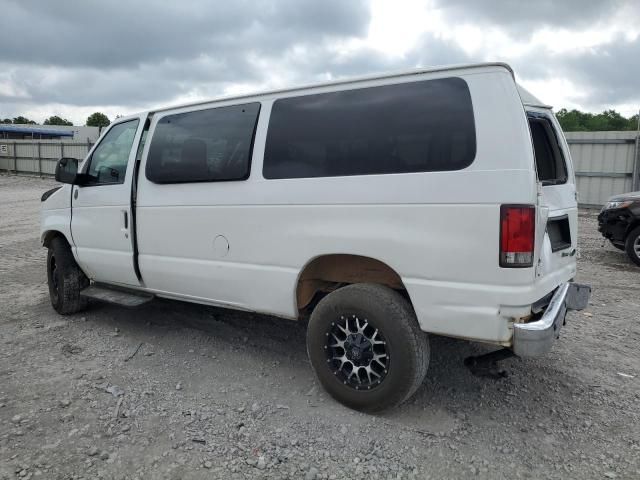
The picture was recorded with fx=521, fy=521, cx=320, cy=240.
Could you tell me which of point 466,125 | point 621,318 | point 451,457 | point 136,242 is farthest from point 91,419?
point 621,318

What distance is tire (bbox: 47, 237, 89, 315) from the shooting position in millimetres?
5422

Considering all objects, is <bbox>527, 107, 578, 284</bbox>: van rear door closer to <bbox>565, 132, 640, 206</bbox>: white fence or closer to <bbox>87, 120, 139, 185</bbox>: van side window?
<bbox>87, 120, 139, 185</bbox>: van side window

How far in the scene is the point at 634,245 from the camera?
791 cm

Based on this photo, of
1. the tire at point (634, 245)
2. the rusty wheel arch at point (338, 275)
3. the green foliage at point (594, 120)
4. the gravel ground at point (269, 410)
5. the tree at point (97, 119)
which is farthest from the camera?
the tree at point (97, 119)

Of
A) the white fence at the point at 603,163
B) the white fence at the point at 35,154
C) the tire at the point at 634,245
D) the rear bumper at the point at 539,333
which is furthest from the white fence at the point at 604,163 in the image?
the white fence at the point at 35,154

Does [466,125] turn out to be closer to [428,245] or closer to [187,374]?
[428,245]

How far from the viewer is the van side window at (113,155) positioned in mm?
4770

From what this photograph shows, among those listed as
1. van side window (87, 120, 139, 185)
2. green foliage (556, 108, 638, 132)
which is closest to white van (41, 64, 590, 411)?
van side window (87, 120, 139, 185)

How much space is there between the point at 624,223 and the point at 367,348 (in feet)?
21.6

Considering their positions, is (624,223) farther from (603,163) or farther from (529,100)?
(603,163)

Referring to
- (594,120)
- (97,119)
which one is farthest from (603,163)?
→ (97,119)

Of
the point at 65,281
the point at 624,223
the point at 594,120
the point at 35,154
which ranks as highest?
the point at 594,120

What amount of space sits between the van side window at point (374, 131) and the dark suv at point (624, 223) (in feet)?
20.6

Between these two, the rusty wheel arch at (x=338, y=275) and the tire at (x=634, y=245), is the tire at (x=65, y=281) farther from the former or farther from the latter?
the tire at (x=634, y=245)
